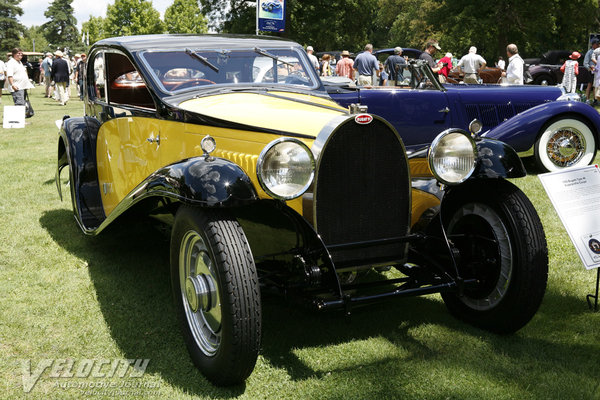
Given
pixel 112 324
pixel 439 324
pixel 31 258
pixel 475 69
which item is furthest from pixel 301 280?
pixel 475 69

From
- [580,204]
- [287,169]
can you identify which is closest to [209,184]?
[287,169]

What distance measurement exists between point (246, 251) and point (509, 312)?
159 cm

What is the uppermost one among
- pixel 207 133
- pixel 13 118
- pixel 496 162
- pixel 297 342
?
pixel 207 133

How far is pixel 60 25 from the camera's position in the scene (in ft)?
320

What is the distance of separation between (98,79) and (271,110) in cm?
215

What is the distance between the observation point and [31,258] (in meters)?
4.77

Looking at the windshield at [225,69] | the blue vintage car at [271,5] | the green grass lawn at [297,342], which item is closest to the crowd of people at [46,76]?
the windshield at [225,69]

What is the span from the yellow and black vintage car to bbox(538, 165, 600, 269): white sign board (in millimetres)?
370

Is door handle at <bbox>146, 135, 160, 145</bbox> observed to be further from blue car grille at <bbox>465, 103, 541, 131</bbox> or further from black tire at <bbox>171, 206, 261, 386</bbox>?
blue car grille at <bbox>465, 103, 541, 131</bbox>

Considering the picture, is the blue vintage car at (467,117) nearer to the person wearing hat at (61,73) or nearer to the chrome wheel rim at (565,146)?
the chrome wheel rim at (565,146)

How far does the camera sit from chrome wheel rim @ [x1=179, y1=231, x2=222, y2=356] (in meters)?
2.81

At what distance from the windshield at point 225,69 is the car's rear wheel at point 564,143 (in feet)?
15.0

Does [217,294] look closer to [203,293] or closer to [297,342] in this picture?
[203,293]

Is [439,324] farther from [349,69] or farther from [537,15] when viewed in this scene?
[537,15]
